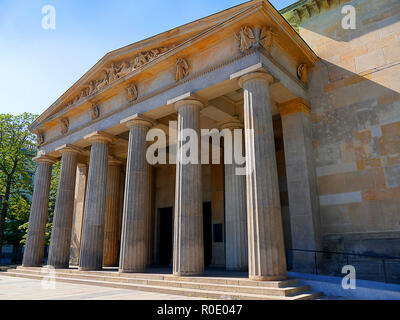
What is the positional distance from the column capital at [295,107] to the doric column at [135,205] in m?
7.48

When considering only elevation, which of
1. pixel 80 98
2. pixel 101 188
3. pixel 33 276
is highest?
pixel 80 98

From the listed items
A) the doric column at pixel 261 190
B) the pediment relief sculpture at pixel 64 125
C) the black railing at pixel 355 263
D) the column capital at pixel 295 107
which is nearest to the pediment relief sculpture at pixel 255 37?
the doric column at pixel 261 190

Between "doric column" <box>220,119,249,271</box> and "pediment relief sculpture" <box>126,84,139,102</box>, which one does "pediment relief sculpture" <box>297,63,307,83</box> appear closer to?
"doric column" <box>220,119,249,271</box>

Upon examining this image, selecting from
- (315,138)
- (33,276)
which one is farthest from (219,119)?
(33,276)

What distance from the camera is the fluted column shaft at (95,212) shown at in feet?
59.9

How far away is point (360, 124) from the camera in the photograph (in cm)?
1490

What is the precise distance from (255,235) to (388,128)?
8309 mm

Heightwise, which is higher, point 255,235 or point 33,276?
point 255,235

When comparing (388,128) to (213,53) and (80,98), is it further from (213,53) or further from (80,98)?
(80,98)

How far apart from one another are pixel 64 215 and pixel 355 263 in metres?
18.5

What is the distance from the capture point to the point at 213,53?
15.0m

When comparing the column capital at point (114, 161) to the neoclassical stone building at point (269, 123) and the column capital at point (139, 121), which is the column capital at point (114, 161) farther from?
the column capital at point (139, 121)
